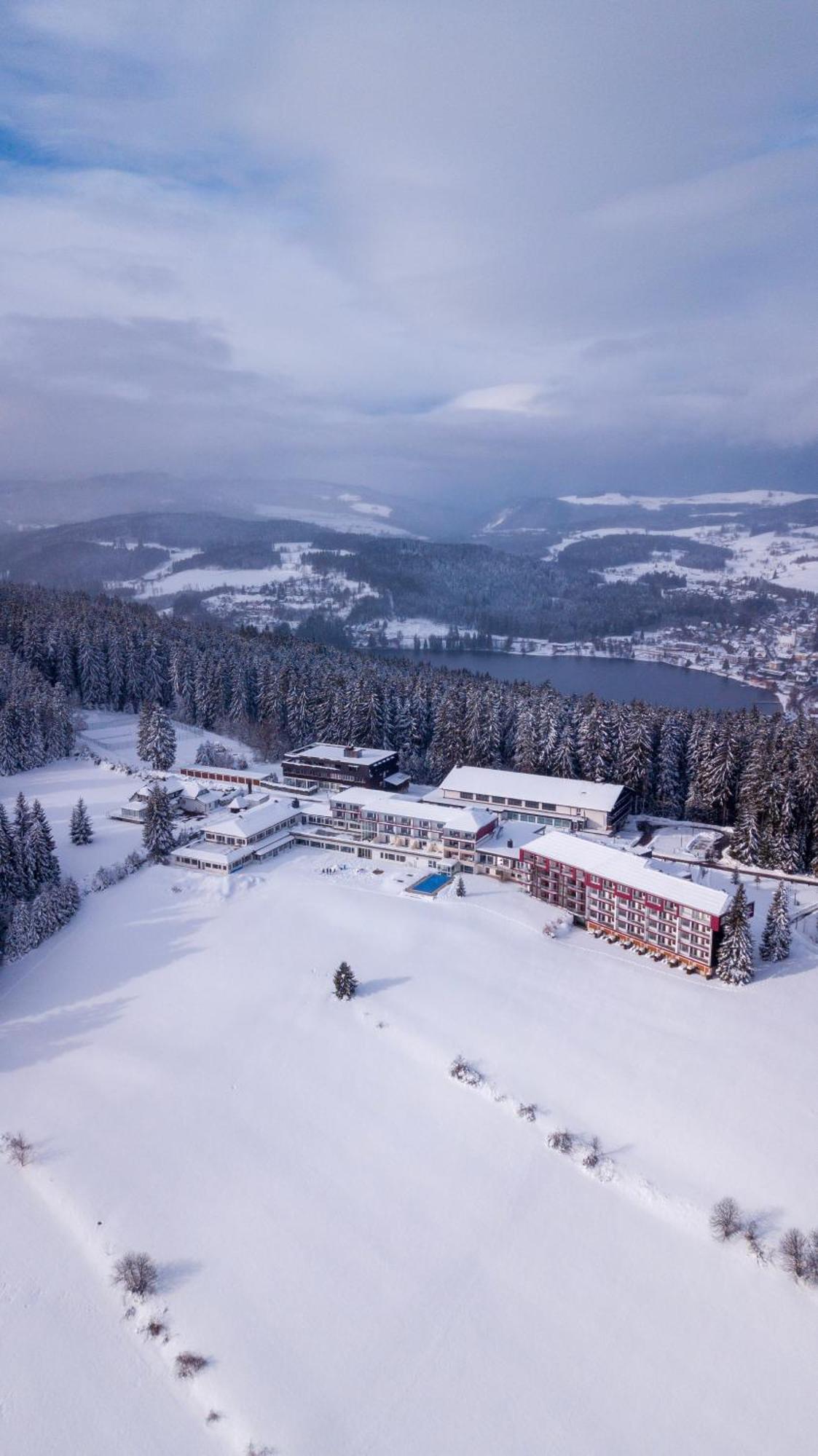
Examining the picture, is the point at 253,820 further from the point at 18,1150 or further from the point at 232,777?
the point at 18,1150

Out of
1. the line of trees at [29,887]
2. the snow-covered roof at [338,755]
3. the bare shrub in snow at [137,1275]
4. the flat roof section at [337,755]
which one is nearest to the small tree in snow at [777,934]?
the bare shrub in snow at [137,1275]

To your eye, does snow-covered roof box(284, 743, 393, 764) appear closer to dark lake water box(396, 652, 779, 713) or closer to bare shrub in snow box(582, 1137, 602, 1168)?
bare shrub in snow box(582, 1137, 602, 1168)

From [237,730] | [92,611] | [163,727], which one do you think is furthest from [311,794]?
[92,611]

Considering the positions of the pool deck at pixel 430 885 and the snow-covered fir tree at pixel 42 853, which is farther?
the snow-covered fir tree at pixel 42 853

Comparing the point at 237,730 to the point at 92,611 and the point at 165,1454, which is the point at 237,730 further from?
the point at 165,1454

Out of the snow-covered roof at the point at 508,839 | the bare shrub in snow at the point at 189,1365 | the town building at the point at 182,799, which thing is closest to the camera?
the bare shrub in snow at the point at 189,1365

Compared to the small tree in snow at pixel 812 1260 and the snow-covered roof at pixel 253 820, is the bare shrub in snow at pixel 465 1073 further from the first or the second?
the snow-covered roof at pixel 253 820

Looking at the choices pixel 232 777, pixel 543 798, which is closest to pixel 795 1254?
pixel 543 798
